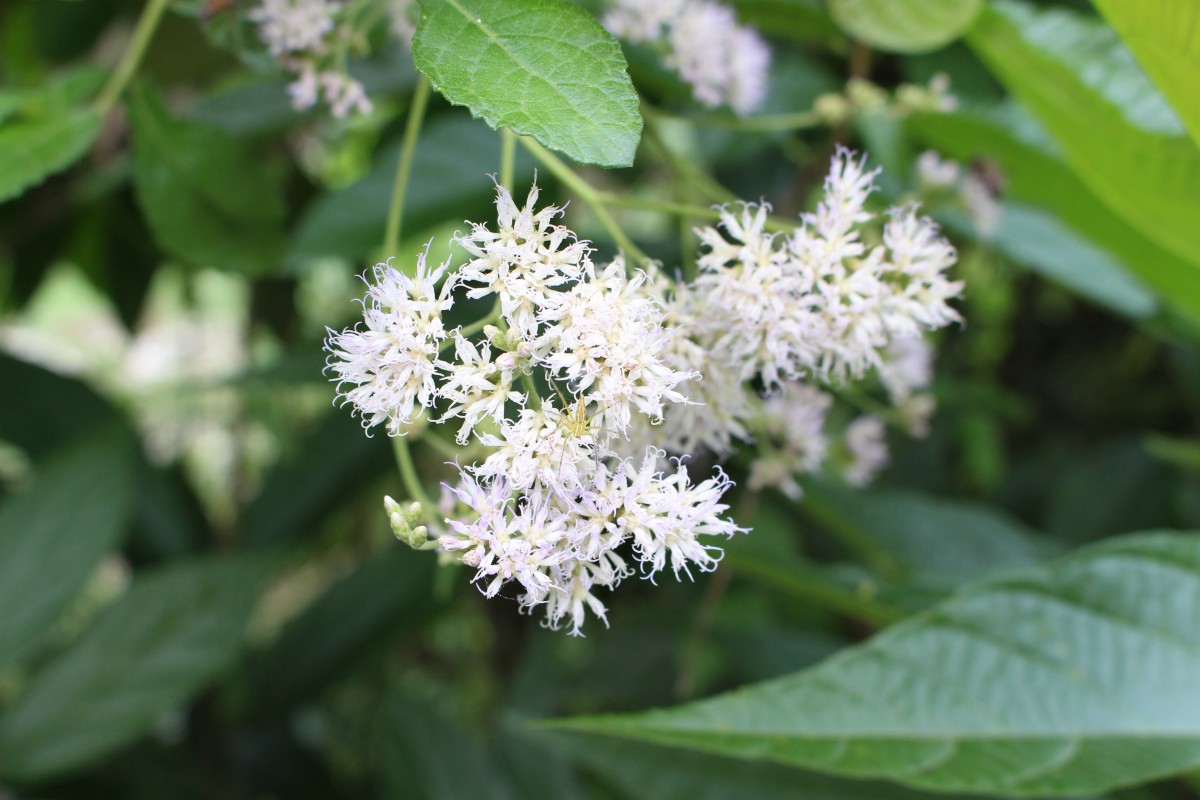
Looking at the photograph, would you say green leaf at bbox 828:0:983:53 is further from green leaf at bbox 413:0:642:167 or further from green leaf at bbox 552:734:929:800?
green leaf at bbox 552:734:929:800

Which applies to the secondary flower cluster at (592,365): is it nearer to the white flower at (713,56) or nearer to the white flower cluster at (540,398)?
the white flower cluster at (540,398)

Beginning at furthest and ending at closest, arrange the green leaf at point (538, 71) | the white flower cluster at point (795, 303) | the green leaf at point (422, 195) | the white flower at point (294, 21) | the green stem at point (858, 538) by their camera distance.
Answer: the green stem at point (858, 538)
the green leaf at point (422, 195)
the white flower at point (294, 21)
the white flower cluster at point (795, 303)
the green leaf at point (538, 71)

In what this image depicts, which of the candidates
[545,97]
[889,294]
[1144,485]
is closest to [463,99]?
[545,97]

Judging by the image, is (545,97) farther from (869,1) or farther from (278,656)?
(278,656)

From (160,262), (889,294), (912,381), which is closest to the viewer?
(889,294)

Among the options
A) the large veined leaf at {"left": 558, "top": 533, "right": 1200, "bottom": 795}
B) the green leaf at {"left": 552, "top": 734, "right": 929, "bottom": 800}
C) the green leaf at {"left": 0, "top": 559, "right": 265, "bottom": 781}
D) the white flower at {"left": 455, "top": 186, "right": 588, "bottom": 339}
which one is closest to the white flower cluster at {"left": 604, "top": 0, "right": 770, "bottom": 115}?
the white flower at {"left": 455, "top": 186, "right": 588, "bottom": 339}

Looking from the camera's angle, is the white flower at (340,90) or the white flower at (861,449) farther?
the white flower at (861,449)

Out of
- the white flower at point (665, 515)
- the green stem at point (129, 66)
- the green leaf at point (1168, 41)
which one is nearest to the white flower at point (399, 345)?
the white flower at point (665, 515)
